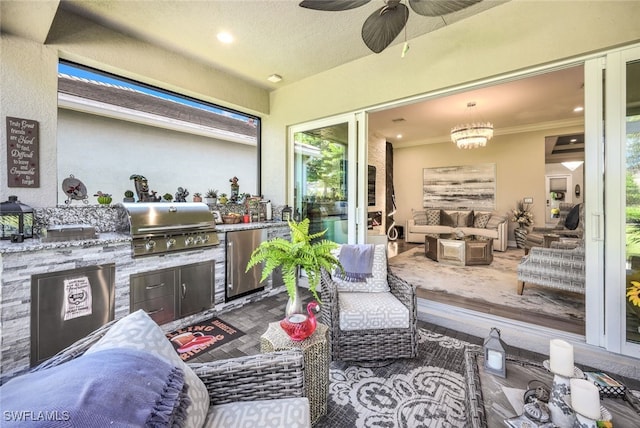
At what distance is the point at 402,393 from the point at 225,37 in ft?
12.0

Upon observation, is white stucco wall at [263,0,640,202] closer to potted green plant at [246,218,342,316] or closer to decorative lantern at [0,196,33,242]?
potted green plant at [246,218,342,316]

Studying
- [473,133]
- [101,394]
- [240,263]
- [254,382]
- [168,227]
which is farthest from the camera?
[473,133]

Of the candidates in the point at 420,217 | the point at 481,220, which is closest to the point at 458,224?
the point at 481,220

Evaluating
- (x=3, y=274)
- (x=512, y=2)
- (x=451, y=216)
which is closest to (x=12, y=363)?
(x=3, y=274)

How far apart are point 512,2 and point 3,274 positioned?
15.0 ft

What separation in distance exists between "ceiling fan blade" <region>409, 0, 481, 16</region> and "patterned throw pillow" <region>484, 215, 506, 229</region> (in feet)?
19.3

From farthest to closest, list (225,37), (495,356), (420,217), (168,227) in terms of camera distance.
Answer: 1. (420,217)
2. (225,37)
3. (168,227)
4. (495,356)

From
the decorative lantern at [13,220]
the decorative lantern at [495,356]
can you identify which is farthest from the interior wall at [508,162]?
the decorative lantern at [13,220]

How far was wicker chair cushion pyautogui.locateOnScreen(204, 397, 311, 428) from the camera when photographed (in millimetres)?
960

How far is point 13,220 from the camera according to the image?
2215 millimetres

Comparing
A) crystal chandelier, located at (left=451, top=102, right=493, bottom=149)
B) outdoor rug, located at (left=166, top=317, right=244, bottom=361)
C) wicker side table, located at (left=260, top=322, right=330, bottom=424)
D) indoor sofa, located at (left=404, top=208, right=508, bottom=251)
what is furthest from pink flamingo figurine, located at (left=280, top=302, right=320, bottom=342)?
indoor sofa, located at (left=404, top=208, right=508, bottom=251)

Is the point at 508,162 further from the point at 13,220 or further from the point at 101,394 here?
the point at 13,220

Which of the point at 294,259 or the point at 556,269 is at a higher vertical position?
the point at 294,259

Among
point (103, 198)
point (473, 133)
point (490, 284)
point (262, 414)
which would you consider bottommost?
point (490, 284)
